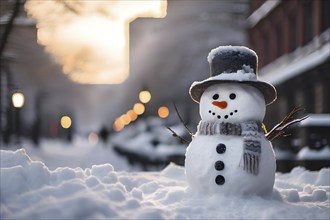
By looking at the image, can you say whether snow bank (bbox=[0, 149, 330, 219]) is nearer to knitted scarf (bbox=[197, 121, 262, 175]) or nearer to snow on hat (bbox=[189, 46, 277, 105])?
knitted scarf (bbox=[197, 121, 262, 175])

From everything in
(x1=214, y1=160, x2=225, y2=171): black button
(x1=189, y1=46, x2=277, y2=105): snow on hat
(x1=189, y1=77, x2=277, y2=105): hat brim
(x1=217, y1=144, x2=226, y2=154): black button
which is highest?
(x1=189, y1=46, x2=277, y2=105): snow on hat

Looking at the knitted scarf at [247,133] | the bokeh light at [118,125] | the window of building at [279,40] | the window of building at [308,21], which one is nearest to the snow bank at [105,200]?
the knitted scarf at [247,133]

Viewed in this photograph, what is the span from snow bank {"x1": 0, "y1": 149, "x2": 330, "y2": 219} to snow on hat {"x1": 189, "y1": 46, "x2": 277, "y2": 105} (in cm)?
159

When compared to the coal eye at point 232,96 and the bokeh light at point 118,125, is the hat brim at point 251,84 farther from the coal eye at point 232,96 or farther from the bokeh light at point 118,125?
the bokeh light at point 118,125

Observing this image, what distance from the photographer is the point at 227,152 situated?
24.0 ft

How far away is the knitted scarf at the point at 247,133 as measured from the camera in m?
7.22

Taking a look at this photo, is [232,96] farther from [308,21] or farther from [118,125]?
[118,125]

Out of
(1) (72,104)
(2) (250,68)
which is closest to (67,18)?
(2) (250,68)

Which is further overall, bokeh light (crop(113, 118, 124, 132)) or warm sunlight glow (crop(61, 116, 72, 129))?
bokeh light (crop(113, 118, 124, 132))

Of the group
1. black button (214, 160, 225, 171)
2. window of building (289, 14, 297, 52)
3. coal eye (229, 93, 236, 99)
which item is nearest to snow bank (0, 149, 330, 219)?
black button (214, 160, 225, 171)

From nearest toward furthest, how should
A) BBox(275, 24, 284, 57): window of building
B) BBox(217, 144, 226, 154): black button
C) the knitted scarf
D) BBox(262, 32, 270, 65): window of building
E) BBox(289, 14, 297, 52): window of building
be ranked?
the knitted scarf
BBox(217, 144, 226, 154): black button
BBox(289, 14, 297, 52): window of building
BBox(275, 24, 284, 57): window of building
BBox(262, 32, 270, 65): window of building

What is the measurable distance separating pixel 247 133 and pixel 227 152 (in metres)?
0.40

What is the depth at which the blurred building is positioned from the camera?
630 inches

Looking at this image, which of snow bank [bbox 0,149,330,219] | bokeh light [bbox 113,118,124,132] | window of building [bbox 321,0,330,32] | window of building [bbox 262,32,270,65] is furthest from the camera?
bokeh light [bbox 113,118,124,132]
